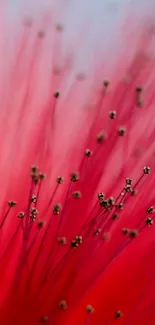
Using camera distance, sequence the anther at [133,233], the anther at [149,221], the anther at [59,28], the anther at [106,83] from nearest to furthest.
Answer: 1. the anther at [133,233]
2. the anther at [149,221]
3. the anther at [106,83]
4. the anther at [59,28]

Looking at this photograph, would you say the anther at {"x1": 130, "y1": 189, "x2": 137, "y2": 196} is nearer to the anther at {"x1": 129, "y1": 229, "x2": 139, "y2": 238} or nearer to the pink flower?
the pink flower

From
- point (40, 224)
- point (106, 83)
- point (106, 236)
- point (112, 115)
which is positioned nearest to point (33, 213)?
point (40, 224)

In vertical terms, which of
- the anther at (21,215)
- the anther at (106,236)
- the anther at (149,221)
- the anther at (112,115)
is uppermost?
the anther at (112,115)

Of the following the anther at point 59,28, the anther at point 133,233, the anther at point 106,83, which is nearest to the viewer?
the anther at point 133,233

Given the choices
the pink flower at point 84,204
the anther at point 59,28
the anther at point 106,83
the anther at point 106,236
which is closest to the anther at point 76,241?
the pink flower at point 84,204

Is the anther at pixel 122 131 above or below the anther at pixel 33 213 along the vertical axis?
above

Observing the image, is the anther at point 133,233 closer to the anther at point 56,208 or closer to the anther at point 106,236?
the anther at point 106,236

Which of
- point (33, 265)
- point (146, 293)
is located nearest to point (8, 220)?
point (33, 265)

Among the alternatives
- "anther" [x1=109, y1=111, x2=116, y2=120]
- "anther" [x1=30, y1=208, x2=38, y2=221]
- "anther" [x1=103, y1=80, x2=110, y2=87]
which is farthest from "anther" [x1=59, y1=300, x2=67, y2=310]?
"anther" [x1=103, y1=80, x2=110, y2=87]
